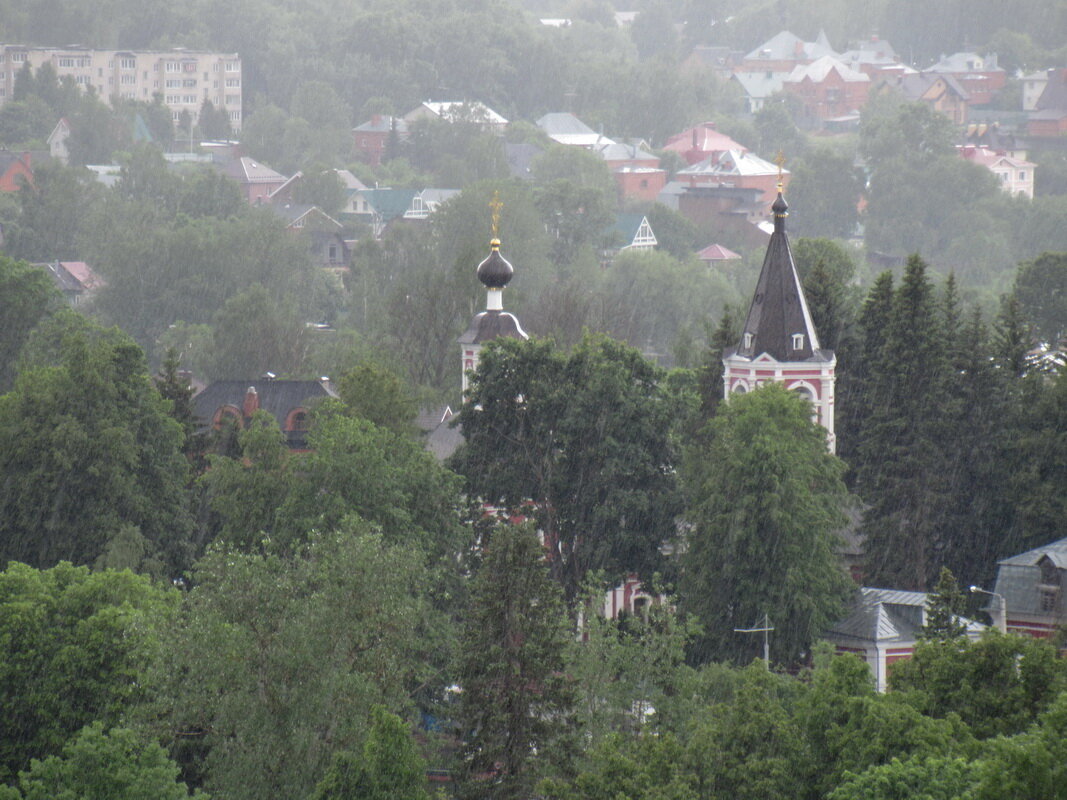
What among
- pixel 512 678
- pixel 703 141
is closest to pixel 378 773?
pixel 512 678

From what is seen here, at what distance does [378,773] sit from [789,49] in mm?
168640

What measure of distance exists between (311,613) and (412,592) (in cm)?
739

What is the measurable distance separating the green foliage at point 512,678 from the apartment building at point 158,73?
133 metres

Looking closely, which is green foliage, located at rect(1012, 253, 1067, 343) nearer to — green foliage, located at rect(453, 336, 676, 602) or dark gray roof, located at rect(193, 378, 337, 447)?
dark gray roof, located at rect(193, 378, 337, 447)

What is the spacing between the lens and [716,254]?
110750 millimetres

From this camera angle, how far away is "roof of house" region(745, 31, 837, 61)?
19075 centimetres

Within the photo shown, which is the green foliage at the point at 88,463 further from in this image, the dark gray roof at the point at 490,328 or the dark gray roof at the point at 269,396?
the dark gray roof at the point at 269,396

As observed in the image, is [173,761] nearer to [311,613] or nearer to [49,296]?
[311,613]

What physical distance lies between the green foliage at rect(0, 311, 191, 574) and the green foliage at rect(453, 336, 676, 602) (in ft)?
19.2

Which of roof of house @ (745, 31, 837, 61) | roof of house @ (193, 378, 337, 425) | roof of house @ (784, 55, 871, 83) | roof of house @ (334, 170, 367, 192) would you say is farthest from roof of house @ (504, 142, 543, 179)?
roof of house @ (193, 378, 337, 425)

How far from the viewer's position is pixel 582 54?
179 m

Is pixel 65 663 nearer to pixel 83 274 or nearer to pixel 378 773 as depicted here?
pixel 378 773

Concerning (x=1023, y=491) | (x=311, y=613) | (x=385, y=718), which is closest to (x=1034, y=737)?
(x=385, y=718)

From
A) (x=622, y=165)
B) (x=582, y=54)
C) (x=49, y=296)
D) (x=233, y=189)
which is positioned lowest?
(x=49, y=296)
